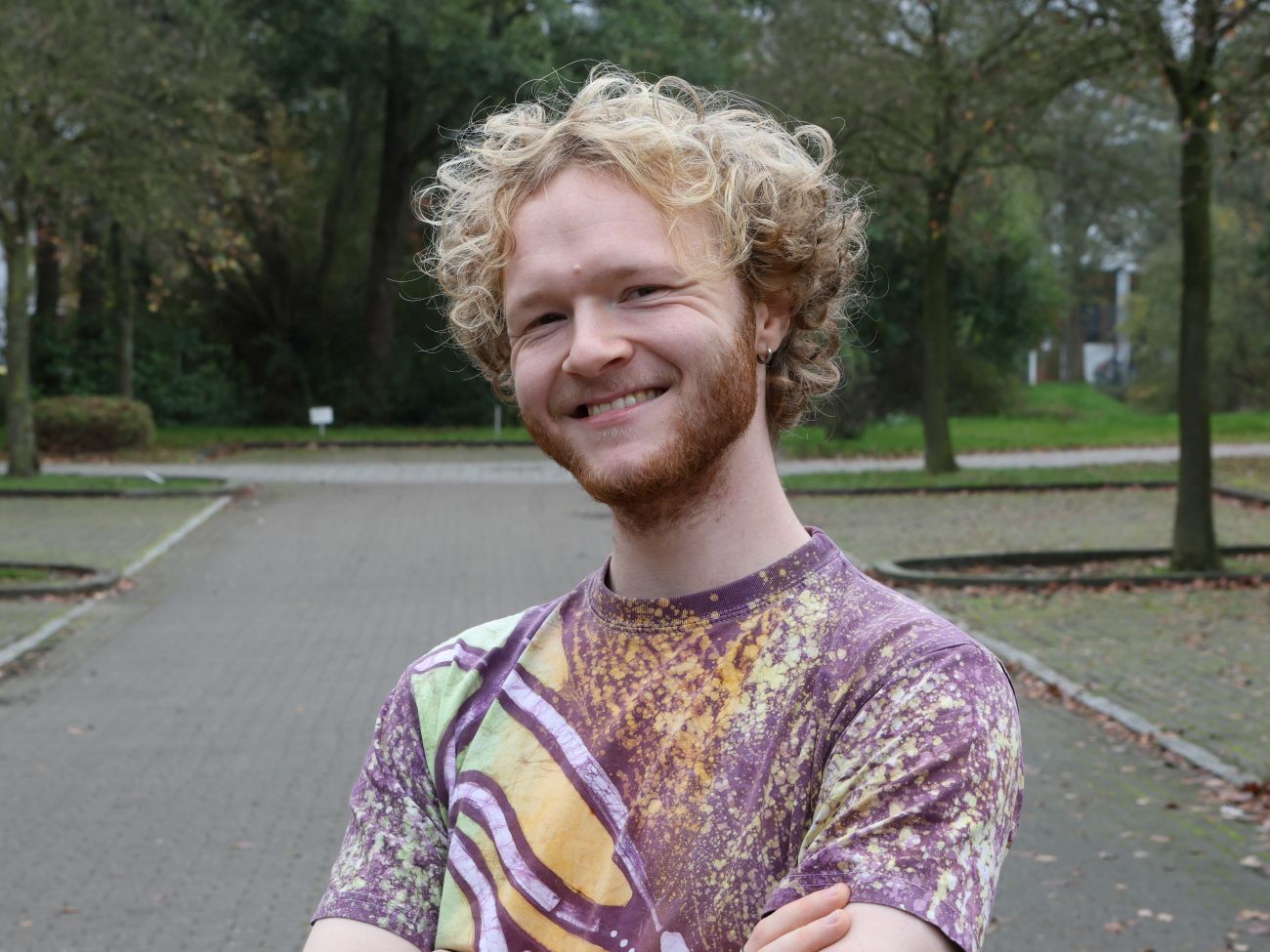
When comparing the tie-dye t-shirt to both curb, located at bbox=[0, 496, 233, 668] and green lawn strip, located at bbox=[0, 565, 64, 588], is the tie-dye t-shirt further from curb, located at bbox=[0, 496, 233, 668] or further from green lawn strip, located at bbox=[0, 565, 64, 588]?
green lawn strip, located at bbox=[0, 565, 64, 588]

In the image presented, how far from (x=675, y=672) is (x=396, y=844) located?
40 cm

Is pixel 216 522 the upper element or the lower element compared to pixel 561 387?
lower

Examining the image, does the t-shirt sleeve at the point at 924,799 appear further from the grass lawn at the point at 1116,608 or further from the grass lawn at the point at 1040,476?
the grass lawn at the point at 1040,476

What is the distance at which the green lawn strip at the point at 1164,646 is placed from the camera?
952 cm

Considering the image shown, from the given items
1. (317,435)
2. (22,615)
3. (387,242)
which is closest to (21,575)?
(22,615)

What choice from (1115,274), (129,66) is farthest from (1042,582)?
(1115,274)

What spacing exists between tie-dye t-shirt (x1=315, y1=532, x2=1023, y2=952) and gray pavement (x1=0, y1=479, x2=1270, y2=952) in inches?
174

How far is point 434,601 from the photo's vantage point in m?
15.0

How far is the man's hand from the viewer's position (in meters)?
1.54

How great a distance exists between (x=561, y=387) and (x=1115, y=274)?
82772 mm

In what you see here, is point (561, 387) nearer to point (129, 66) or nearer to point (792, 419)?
point (792, 419)

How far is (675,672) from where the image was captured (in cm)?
179

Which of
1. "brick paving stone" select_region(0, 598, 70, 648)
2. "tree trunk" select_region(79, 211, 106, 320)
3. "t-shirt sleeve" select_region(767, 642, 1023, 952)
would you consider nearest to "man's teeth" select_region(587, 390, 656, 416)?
"t-shirt sleeve" select_region(767, 642, 1023, 952)

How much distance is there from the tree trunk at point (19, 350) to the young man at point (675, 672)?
25.8m
